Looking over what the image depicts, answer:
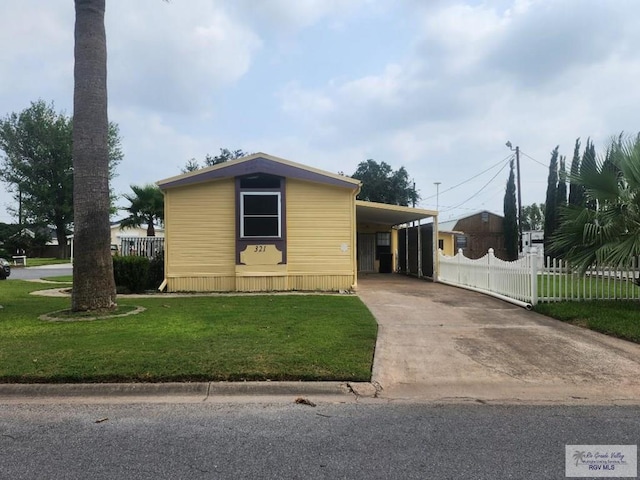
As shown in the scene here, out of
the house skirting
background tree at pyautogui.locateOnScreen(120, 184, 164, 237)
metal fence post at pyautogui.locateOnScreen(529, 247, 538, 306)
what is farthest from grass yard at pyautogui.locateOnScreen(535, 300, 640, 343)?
background tree at pyautogui.locateOnScreen(120, 184, 164, 237)

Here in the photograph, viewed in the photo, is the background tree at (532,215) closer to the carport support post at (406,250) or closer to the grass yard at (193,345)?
the carport support post at (406,250)

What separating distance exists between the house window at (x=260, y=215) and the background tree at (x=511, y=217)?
2647 centimetres

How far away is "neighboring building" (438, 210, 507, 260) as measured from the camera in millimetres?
43812

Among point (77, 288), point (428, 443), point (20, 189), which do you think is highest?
point (20, 189)

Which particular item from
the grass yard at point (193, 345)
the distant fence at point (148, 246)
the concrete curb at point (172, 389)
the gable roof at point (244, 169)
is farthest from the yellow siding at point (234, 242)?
the concrete curb at point (172, 389)

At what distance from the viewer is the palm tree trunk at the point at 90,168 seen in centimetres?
884

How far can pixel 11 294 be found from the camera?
13.1 meters

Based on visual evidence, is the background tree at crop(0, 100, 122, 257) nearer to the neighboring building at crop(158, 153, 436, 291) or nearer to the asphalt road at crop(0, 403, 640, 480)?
the neighboring building at crop(158, 153, 436, 291)

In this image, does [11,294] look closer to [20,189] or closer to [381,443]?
[381,443]

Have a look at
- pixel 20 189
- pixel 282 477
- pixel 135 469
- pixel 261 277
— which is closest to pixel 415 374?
pixel 282 477

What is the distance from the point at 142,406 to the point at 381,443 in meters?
2.46

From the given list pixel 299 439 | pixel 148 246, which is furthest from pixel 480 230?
pixel 299 439

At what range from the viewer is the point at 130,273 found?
542 inches

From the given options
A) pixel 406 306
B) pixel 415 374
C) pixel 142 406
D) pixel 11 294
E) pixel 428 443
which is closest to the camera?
pixel 428 443
